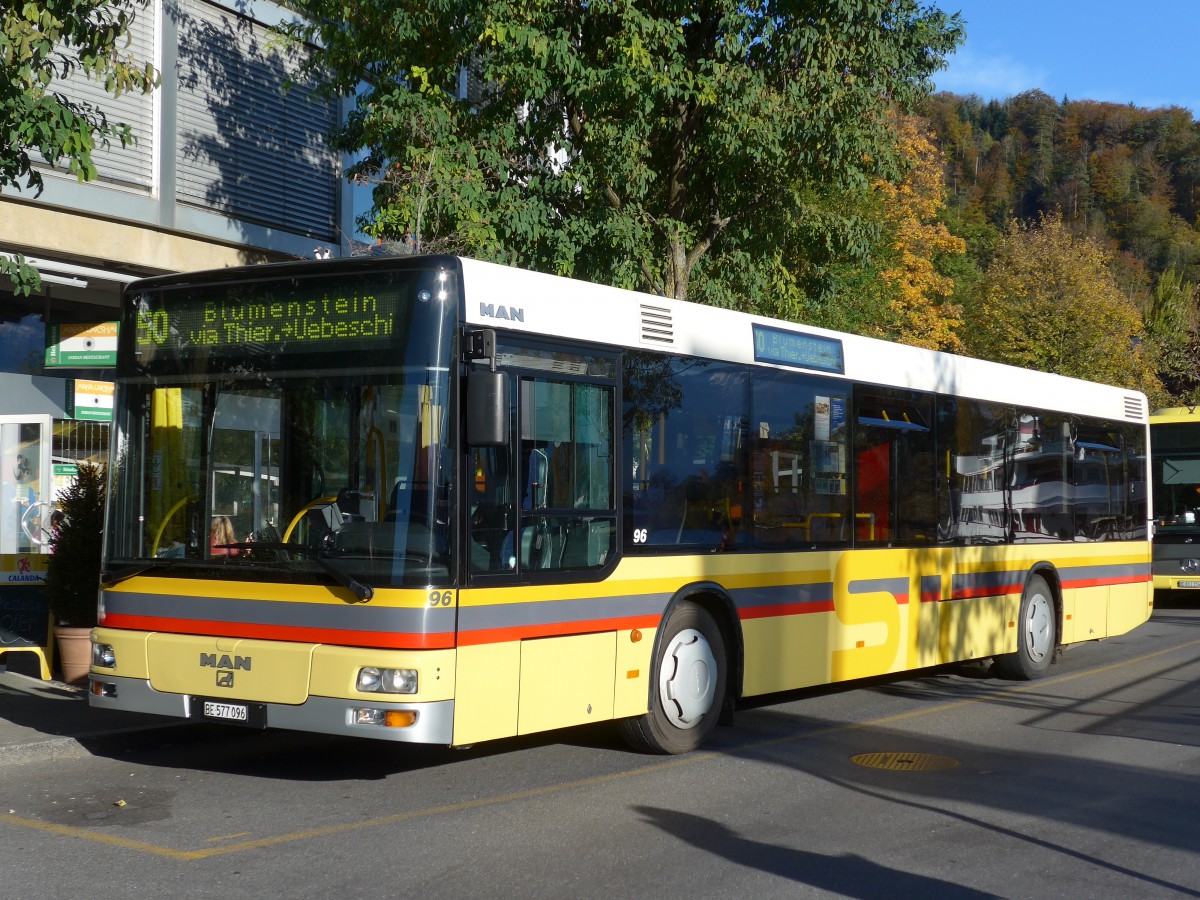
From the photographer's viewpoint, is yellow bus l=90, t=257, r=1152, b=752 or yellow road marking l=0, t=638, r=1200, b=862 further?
yellow bus l=90, t=257, r=1152, b=752

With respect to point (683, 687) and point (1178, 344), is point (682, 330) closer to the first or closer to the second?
point (683, 687)

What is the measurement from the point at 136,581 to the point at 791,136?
28.7ft

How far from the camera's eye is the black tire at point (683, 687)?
903 cm

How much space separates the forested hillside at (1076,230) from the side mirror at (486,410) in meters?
34.7

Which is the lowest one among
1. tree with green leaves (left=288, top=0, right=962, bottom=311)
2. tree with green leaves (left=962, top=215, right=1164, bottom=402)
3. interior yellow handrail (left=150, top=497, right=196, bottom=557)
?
interior yellow handrail (left=150, top=497, right=196, bottom=557)

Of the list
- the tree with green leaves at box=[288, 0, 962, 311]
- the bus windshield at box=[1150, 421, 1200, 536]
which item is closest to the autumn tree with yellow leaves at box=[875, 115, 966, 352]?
the bus windshield at box=[1150, 421, 1200, 536]

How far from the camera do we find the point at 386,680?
7.25 m

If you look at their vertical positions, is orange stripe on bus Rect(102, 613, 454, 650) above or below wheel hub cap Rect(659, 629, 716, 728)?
above

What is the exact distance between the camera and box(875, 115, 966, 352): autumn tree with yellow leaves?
42188mm

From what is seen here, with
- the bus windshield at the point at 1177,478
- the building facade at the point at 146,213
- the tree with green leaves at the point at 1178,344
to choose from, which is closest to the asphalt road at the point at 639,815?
the building facade at the point at 146,213

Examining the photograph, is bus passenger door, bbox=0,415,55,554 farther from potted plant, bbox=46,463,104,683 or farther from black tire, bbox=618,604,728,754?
black tire, bbox=618,604,728,754

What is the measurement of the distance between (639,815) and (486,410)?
2.30 m

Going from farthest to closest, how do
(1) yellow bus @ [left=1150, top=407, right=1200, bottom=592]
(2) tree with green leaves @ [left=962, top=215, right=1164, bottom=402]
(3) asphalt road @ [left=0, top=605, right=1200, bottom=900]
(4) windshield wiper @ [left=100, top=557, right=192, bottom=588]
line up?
(2) tree with green leaves @ [left=962, top=215, right=1164, bottom=402] → (1) yellow bus @ [left=1150, top=407, right=1200, bottom=592] → (4) windshield wiper @ [left=100, top=557, right=192, bottom=588] → (3) asphalt road @ [left=0, top=605, right=1200, bottom=900]

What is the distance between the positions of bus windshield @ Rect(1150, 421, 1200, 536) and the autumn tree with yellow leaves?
1581cm
